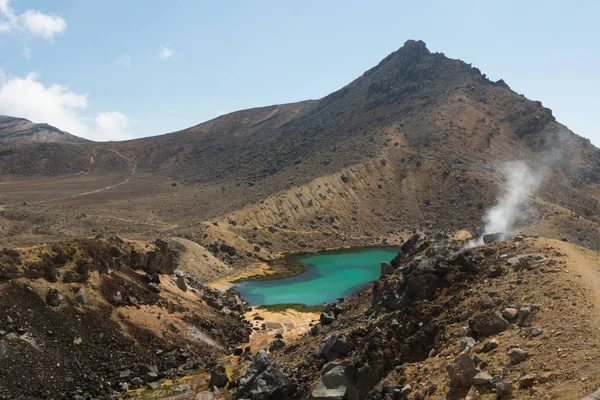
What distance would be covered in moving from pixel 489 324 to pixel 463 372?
4.30 meters

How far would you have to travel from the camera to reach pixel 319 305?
6425 centimetres

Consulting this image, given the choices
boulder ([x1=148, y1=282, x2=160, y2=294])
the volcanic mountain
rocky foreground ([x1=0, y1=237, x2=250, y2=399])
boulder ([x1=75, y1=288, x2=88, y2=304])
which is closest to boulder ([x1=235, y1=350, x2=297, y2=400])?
A: rocky foreground ([x1=0, y1=237, x2=250, y2=399])

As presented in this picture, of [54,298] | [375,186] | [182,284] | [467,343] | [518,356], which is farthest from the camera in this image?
[375,186]

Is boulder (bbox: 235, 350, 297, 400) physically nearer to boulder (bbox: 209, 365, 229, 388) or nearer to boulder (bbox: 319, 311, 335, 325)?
boulder (bbox: 209, 365, 229, 388)

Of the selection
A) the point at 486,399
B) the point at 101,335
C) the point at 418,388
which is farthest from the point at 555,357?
the point at 101,335

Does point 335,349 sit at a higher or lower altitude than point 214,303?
higher

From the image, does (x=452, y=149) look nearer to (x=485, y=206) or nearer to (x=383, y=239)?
(x=485, y=206)

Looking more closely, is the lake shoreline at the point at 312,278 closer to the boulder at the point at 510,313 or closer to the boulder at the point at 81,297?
the boulder at the point at 81,297

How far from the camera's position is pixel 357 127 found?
178m

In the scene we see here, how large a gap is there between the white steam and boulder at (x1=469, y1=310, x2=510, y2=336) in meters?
68.3

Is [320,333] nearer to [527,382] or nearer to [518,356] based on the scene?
[518,356]

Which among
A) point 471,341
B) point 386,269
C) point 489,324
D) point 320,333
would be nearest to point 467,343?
point 471,341

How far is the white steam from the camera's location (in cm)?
10549

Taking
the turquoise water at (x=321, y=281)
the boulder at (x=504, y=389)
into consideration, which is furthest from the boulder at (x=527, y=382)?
the turquoise water at (x=321, y=281)
